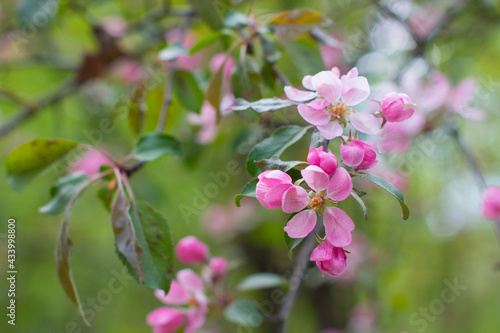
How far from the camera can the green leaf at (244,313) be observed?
3.61 ft

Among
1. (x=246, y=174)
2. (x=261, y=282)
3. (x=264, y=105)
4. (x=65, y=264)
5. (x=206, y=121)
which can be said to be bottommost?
(x=246, y=174)

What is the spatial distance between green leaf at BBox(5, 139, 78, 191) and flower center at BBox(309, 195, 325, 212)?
0.56m

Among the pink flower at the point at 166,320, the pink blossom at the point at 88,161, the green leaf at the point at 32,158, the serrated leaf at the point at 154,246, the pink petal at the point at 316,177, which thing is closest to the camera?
the pink petal at the point at 316,177

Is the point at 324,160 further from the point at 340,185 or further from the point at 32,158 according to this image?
the point at 32,158

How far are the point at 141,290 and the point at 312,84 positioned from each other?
3558 mm

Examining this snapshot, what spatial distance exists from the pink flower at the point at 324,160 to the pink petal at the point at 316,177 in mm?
15

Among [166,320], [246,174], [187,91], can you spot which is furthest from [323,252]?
[246,174]

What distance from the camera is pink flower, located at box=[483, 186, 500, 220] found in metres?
1.27

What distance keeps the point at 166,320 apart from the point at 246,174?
2010 mm

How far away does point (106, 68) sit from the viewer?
1.81 m

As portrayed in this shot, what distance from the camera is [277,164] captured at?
665mm

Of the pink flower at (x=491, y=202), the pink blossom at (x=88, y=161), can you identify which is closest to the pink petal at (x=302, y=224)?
the pink flower at (x=491, y=202)

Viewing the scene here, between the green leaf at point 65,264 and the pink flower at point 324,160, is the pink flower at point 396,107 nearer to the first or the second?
the pink flower at point 324,160

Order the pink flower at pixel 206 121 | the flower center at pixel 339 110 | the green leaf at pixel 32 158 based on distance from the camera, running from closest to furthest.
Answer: the flower center at pixel 339 110 < the green leaf at pixel 32 158 < the pink flower at pixel 206 121
